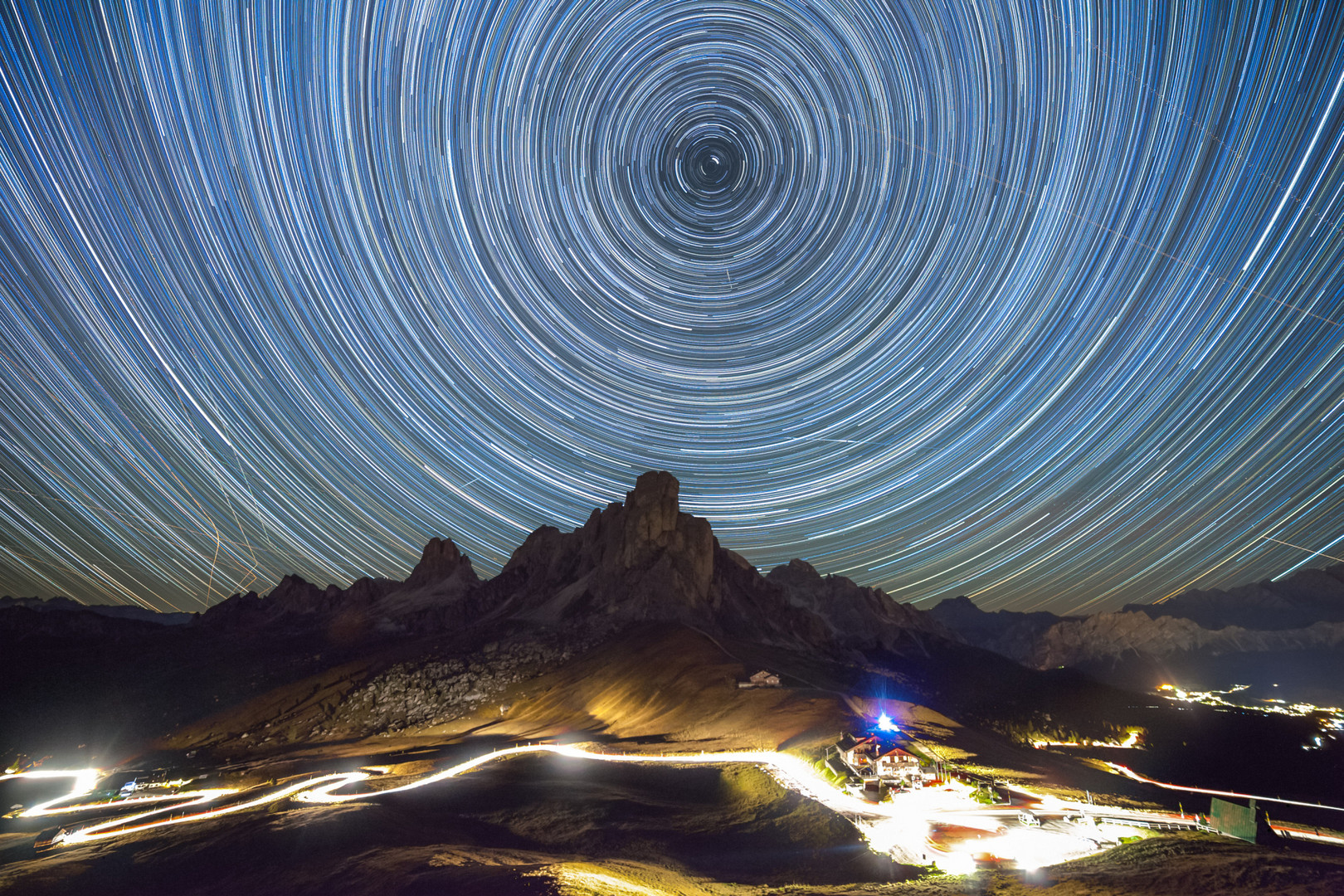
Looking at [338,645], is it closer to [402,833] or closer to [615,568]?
[615,568]

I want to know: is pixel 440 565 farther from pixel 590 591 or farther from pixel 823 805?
pixel 823 805

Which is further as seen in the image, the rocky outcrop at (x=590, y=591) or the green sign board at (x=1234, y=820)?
the rocky outcrop at (x=590, y=591)

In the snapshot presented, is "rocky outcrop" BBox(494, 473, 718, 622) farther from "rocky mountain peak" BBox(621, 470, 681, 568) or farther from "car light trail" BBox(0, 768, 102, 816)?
"car light trail" BBox(0, 768, 102, 816)

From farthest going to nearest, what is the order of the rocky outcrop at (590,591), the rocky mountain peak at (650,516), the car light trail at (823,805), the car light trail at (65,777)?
the rocky mountain peak at (650,516)
the rocky outcrop at (590,591)
the car light trail at (65,777)
the car light trail at (823,805)

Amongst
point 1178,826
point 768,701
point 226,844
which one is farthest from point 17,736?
point 1178,826

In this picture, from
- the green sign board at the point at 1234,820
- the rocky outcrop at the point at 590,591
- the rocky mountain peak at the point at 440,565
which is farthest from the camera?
the rocky mountain peak at the point at 440,565

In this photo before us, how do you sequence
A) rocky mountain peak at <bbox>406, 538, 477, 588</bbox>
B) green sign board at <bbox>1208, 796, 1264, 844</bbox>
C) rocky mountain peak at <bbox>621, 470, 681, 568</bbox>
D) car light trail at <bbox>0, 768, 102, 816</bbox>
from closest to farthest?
green sign board at <bbox>1208, 796, 1264, 844</bbox> < car light trail at <bbox>0, 768, 102, 816</bbox> < rocky mountain peak at <bbox>621, 470, 681, 568</bbox> < rocky mountain peak at <bbox>406, 538, 477, 588</bbox>

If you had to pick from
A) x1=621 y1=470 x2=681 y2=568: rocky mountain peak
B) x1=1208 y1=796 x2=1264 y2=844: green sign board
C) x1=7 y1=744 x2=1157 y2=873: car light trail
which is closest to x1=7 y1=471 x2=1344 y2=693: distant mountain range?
x1=621 y1=470 x2=681 y2=568: rocky mountain peak

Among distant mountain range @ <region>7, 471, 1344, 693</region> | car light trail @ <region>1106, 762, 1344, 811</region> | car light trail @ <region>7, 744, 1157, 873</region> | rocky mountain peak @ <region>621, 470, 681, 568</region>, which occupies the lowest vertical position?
car light trail @ <region>1106, 762, 1344, 811</region>

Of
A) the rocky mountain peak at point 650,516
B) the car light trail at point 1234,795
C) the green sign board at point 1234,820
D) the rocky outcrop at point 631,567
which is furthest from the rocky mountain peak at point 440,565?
the green sign board at point 1234,820

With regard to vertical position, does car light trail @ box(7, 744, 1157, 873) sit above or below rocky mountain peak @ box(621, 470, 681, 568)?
below

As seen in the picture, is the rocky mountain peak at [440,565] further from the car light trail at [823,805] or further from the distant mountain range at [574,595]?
the car light trail at [823,805]
